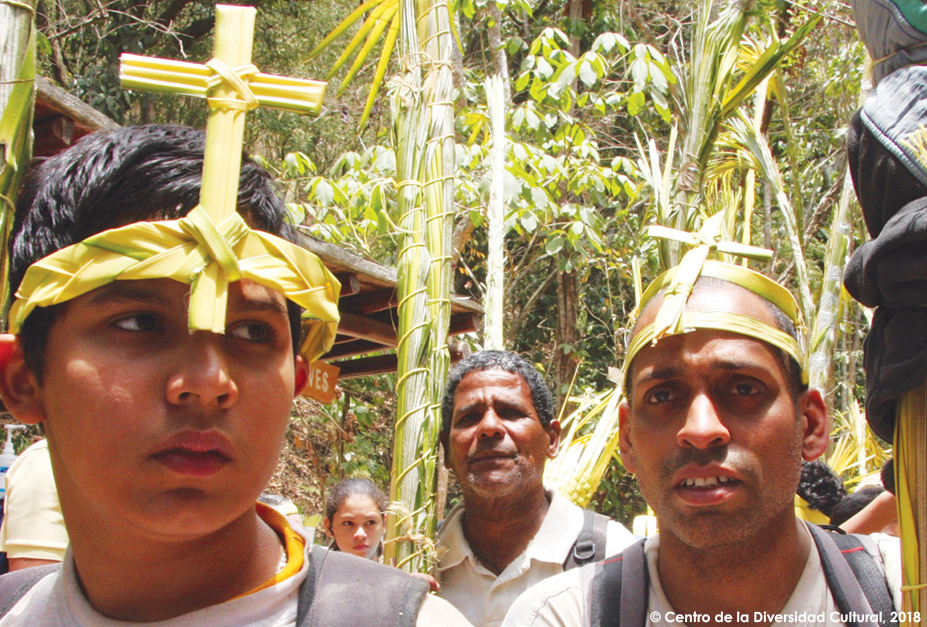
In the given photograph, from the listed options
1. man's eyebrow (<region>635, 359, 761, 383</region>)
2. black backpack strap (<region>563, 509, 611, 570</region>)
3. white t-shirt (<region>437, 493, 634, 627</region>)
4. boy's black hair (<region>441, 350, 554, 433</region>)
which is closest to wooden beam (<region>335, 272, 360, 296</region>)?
boy's black hair (<region>441, 350, 554, 433</region>)

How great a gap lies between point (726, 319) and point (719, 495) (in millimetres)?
370

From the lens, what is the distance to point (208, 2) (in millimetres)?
9383

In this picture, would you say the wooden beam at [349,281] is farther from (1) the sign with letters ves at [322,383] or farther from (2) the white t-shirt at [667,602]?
(2) the white t-shirt at [667,602]

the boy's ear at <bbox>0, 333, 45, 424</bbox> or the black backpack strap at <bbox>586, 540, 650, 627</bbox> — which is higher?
the boy's ear at <bbox>0, 333, 45, 424</bbox>

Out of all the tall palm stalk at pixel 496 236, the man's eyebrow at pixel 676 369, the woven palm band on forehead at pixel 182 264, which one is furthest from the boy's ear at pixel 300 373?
the tall palm stalk at pixel 496 236

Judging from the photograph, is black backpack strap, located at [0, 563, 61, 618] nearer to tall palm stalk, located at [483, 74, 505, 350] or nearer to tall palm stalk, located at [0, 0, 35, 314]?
tall palm stalk, located at [0, 0, 35, 314]

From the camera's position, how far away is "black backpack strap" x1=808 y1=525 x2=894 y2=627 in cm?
146

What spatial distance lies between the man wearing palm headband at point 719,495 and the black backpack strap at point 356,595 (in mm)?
542

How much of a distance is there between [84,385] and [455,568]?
1710mm

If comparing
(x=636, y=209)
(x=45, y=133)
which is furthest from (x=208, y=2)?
(x=45, y=133)

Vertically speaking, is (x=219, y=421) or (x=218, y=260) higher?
(x=218, y=260)

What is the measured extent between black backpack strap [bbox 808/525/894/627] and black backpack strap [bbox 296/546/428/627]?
87 cm

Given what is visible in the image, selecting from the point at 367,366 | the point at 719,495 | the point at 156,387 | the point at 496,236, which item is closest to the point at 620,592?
the point at 719,495

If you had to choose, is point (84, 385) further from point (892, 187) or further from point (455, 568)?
point (455, 568)
